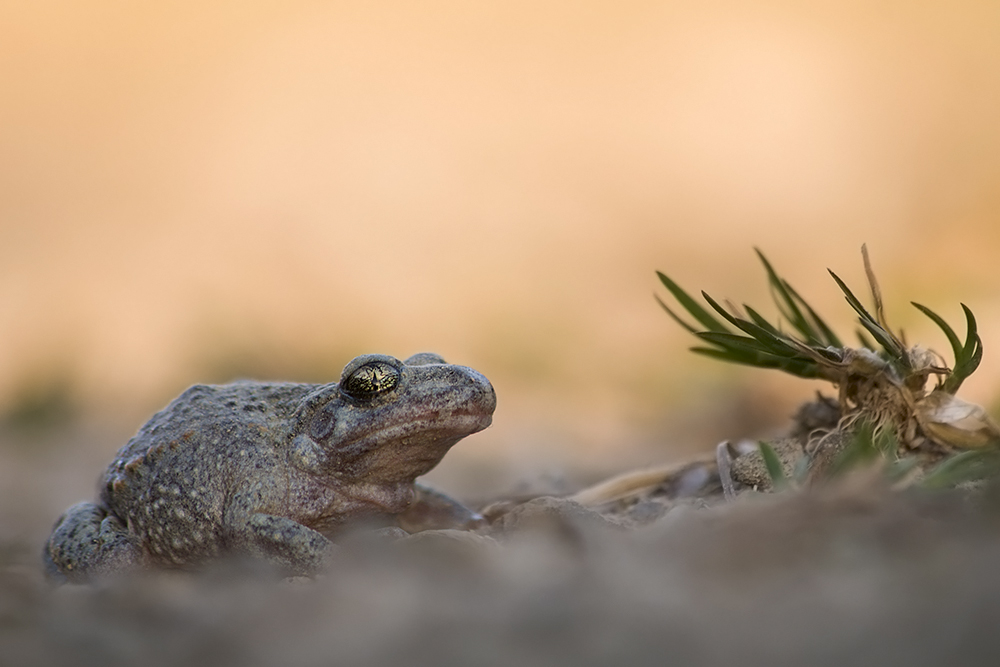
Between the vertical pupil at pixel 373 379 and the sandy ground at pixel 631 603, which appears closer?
the sandy ground at pixel 631 603

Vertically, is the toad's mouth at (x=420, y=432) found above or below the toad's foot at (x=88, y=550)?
above

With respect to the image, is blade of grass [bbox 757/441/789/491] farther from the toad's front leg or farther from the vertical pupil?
the toad's front leg

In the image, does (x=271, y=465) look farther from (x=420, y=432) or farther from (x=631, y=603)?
(x=631, y=603)

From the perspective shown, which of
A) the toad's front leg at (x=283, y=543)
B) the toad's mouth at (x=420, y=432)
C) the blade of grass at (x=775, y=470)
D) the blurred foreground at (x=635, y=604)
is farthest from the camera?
the toad's mouth at (x=420, y=432)

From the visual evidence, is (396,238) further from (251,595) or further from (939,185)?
(251,595)

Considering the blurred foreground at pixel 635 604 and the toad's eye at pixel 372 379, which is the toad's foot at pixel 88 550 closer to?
the blurred foreground at pixel 635 604

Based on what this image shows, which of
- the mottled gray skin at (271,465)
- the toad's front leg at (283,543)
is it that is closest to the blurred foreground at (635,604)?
the toad's front leg at (283,543)

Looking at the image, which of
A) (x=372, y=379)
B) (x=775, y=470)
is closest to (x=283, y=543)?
(x=372, y=379)

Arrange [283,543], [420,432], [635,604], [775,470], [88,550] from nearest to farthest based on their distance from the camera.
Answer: [635,604] < [775,470] < [283,543] < [420,432] < [88,550]

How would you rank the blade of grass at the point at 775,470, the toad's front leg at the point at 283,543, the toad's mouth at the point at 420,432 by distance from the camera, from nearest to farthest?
1. the blade of grass at the point at 775,470
2. the toad's front leg at the point at 283,543
3. the toad's mouth at the point at 420,432
